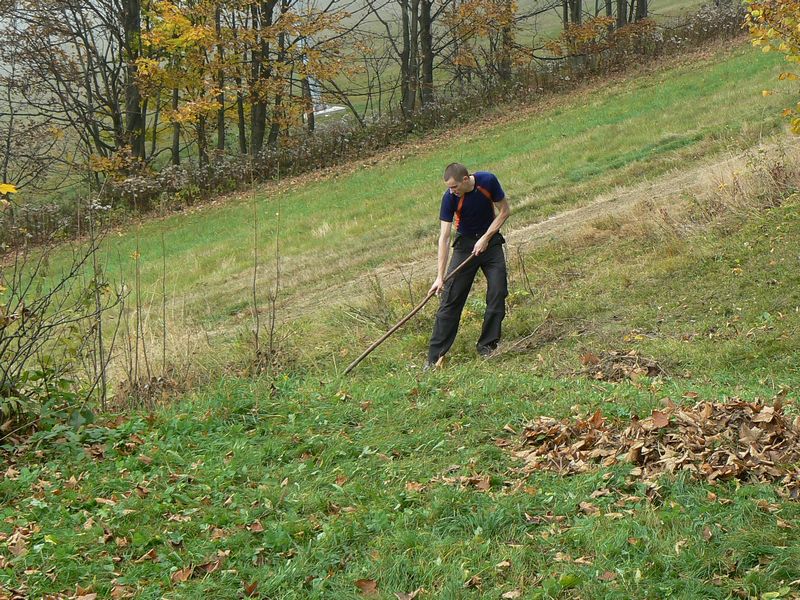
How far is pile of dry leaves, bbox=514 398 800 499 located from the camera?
438cm

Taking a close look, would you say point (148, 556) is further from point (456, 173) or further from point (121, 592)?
point (456, 173)

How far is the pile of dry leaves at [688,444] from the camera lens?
438 centimetres

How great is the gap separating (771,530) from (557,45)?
28734 millimetres

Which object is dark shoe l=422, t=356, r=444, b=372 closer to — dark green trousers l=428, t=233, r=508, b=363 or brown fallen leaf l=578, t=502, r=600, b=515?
dark green trousers l=428, t=233, r=508, b=363

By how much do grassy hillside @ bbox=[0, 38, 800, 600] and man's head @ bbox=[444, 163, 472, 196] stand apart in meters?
1.71

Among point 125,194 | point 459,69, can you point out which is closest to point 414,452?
point 125,194

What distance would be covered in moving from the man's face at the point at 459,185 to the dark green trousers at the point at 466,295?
53cm

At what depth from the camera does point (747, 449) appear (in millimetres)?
4527

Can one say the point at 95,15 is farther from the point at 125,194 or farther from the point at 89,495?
the point at 89,495

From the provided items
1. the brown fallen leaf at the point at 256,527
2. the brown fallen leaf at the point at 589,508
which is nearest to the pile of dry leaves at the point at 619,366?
the brown fallen leaf at the point at 589,508

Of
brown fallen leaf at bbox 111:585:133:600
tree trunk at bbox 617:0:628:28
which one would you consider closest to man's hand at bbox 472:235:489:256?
brown fallen leaf at bbox 111:585:133:600

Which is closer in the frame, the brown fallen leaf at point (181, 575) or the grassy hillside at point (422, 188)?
the brown fallen leaf at point (181, 575)

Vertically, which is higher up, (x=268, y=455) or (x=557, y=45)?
(x=557, y=45)

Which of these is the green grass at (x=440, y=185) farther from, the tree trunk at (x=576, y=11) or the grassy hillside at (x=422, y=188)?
the tree trunk at (x=576, y=11)
